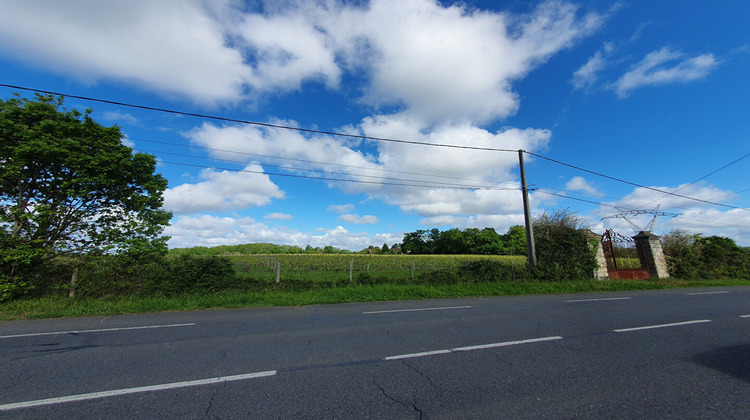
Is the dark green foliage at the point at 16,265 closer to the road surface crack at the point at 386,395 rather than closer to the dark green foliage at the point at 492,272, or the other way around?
the road surface crack at the point at 386,395

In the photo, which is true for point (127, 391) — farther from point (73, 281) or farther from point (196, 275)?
point (73, 281)

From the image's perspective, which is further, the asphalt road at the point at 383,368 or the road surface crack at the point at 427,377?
the road surface crack at the point at 427,377

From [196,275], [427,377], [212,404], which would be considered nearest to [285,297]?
[196,275]

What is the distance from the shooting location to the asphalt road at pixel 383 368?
3029 millimetres

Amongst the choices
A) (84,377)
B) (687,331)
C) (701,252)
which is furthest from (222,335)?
(701,252)

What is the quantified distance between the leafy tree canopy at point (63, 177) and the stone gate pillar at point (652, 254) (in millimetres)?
28159

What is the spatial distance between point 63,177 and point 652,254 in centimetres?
3057

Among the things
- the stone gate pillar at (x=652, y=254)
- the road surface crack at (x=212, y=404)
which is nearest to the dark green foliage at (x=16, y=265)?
the road surface crack at (x=212, y=404)

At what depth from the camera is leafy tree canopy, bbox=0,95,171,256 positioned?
931 centimetres

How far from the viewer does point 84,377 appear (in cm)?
388

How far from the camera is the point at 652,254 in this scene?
1914cm

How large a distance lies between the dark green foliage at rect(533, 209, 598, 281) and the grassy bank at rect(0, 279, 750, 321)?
108 cm

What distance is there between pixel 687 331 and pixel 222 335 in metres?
→ 9.62

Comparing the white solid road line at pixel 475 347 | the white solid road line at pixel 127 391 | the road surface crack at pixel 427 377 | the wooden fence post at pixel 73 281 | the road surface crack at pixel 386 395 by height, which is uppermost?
the wooden fence post at pixel 73 281
